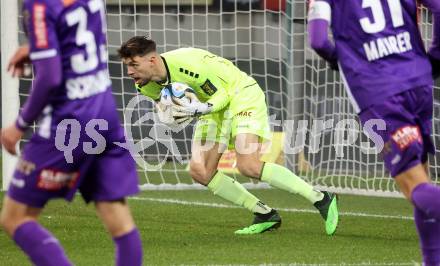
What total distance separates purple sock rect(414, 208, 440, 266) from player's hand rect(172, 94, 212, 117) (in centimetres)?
299

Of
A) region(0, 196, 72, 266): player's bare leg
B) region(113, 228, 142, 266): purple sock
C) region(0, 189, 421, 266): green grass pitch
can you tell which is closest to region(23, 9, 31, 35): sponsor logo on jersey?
region(0, 196, 72, 266): player's bare leg

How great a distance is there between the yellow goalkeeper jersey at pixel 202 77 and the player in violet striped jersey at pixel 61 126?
3521mm

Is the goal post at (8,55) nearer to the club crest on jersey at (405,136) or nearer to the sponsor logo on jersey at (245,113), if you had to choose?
the sponsor logo on jersey at (245,113)

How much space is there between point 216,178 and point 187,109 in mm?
874

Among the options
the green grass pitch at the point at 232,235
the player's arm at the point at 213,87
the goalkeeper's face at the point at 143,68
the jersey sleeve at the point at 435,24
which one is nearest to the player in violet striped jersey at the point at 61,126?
the jersey sleeve at the point at 435,24

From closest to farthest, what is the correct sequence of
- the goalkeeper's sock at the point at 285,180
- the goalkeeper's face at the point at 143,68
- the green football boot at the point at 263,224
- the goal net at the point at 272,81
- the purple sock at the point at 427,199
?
the purple sock at the point at 427,199
the goalkeeper's face at the point at 143,68
the green football boot at the point at 263,224
the goalkeeper's sock at the point at 285,180
the goal net at the point at 272,81

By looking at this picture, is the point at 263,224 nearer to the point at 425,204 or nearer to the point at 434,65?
the point at 434,65

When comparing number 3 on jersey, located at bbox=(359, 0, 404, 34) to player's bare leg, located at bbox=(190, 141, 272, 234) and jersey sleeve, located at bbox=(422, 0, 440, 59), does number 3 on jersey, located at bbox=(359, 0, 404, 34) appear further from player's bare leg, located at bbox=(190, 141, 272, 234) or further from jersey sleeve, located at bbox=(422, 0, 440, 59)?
player's bare leg, located at bbox=(190, 141, 272, 234)

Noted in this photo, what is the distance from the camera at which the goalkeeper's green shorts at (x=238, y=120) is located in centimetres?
873

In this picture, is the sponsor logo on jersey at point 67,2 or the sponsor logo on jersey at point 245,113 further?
the sponsor logo on jersey at point 245,113

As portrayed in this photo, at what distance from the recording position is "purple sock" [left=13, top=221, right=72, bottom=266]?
477cm

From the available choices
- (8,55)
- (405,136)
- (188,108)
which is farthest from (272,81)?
(405,136)

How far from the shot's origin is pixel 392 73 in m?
5.32

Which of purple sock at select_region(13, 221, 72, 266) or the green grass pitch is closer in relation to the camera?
purple sock at select_region(13, 221, 72, 266)
